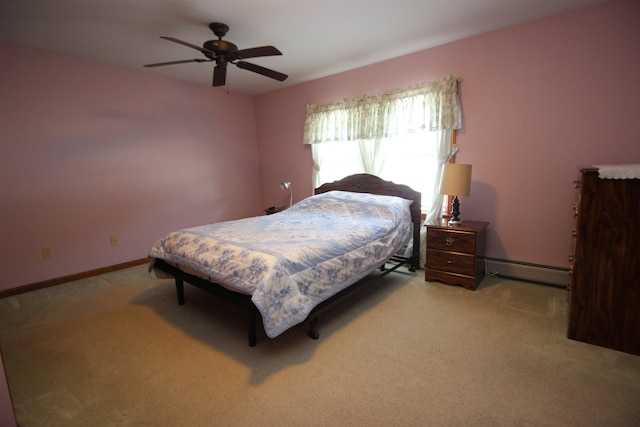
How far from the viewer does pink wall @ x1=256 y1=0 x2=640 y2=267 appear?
2441mm

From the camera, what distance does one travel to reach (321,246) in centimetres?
219


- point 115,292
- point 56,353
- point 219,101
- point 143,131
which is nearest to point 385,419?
point 56,353

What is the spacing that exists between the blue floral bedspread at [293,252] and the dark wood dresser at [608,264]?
4.64ft

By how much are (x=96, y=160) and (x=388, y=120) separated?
3.56 meters

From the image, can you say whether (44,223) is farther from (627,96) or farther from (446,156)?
(627,96)

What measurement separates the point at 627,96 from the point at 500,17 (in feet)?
4.02

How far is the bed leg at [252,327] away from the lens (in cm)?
195

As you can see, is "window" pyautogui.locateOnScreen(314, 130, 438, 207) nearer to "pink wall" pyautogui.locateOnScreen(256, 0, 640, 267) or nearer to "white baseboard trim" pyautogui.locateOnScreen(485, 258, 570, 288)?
"pink wall" pyautogui.locateOnScreen(256, 0, 640, 267)

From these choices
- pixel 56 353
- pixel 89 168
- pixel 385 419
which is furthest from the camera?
pixel 89 168

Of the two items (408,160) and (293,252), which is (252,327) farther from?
(408,160)

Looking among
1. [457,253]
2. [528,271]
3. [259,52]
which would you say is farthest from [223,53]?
[528,271]

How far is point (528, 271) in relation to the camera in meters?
2.97

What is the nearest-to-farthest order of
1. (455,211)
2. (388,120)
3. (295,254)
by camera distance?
(295,254) → (455,211) → (388,120)

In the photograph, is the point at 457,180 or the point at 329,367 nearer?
the point at 329,367
